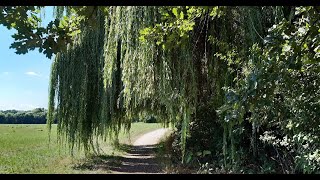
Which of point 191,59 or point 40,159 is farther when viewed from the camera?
point 40,159

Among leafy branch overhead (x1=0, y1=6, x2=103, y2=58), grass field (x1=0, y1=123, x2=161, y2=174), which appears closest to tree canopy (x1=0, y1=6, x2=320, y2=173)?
leafy branch overhead (x1=0, y1=6, x2=103, y2=58)

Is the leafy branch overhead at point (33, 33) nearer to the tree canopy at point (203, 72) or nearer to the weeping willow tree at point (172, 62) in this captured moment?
the tree canopy at point (203, 72)

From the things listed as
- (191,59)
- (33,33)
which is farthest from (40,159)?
(33,33)

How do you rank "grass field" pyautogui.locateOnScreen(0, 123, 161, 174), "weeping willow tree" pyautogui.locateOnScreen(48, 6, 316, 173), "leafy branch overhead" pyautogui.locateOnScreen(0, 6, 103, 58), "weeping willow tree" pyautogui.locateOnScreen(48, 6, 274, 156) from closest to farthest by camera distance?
"leafy branch overhead" pyautogui.locateOnScreen(0, 6, 103, 58) < "weeping willow tree" pyautogui.locateOnScreen(48, 6, 316, 173) < "weeping willow tree" pyautogui.locateOnScreen(48, 6, 274, 156) < "grass field" pyautogui.locateOnScreen(0, 123, 161, 174)

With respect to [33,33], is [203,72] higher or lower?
higher

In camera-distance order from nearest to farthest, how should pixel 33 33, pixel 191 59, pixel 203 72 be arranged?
pixel 33 33
pixel 191 59
pixel 203 72

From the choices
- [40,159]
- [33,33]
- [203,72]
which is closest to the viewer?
[33,33]

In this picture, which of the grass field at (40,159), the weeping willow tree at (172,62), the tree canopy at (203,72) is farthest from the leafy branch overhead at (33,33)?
the grass field at (40,159)

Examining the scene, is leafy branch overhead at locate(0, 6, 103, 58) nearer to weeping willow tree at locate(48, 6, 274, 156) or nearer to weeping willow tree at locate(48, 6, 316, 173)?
weeping willow tree at locate(48, 6, 316, 173)

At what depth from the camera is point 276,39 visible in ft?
6.65

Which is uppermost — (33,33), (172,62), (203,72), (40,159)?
(172,62)

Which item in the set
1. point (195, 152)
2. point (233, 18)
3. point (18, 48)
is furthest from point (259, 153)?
point (18, 48)

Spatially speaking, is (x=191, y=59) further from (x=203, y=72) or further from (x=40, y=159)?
(x=40, y=159)

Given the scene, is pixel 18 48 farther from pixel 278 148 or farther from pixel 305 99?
pixel 278 148
